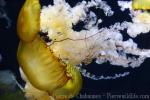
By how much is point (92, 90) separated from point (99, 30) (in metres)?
0.23

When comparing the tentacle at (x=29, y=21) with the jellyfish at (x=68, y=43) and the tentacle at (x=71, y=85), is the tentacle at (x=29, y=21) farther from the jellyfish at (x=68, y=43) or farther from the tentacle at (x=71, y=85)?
the tentacle at (x=71, y=85)

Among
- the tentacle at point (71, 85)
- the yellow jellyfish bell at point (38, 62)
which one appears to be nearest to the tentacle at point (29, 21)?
the yellow jellyfish bell at point (38, 62)

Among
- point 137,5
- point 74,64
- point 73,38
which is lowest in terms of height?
point 74,64

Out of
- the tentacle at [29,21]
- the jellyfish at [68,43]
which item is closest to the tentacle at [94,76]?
the jellyfish at [68,43]

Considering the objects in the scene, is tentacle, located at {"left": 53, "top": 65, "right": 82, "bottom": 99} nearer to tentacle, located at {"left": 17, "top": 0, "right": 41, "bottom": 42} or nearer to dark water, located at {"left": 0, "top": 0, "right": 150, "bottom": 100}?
dark water, located at {"left": 0, "top": 0, "right": 150, "bottom": 100}

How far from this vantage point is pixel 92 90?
1.34 metres

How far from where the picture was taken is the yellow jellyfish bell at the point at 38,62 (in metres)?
1.25

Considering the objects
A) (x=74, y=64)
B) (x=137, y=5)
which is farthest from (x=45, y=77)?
(x=137, y=5)

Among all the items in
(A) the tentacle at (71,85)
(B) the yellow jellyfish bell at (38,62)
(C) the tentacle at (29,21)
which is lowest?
(A) the tentacle at (71,85)

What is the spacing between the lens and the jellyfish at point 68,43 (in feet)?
4.14

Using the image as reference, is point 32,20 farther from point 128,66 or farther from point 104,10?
point 128,66

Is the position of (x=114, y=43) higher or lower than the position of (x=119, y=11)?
lower

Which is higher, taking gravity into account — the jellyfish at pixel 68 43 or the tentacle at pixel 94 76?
the jellyfish at pixel 68 43

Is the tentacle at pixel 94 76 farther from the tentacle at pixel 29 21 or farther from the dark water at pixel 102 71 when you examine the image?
the tentacle at pixel 29 21
